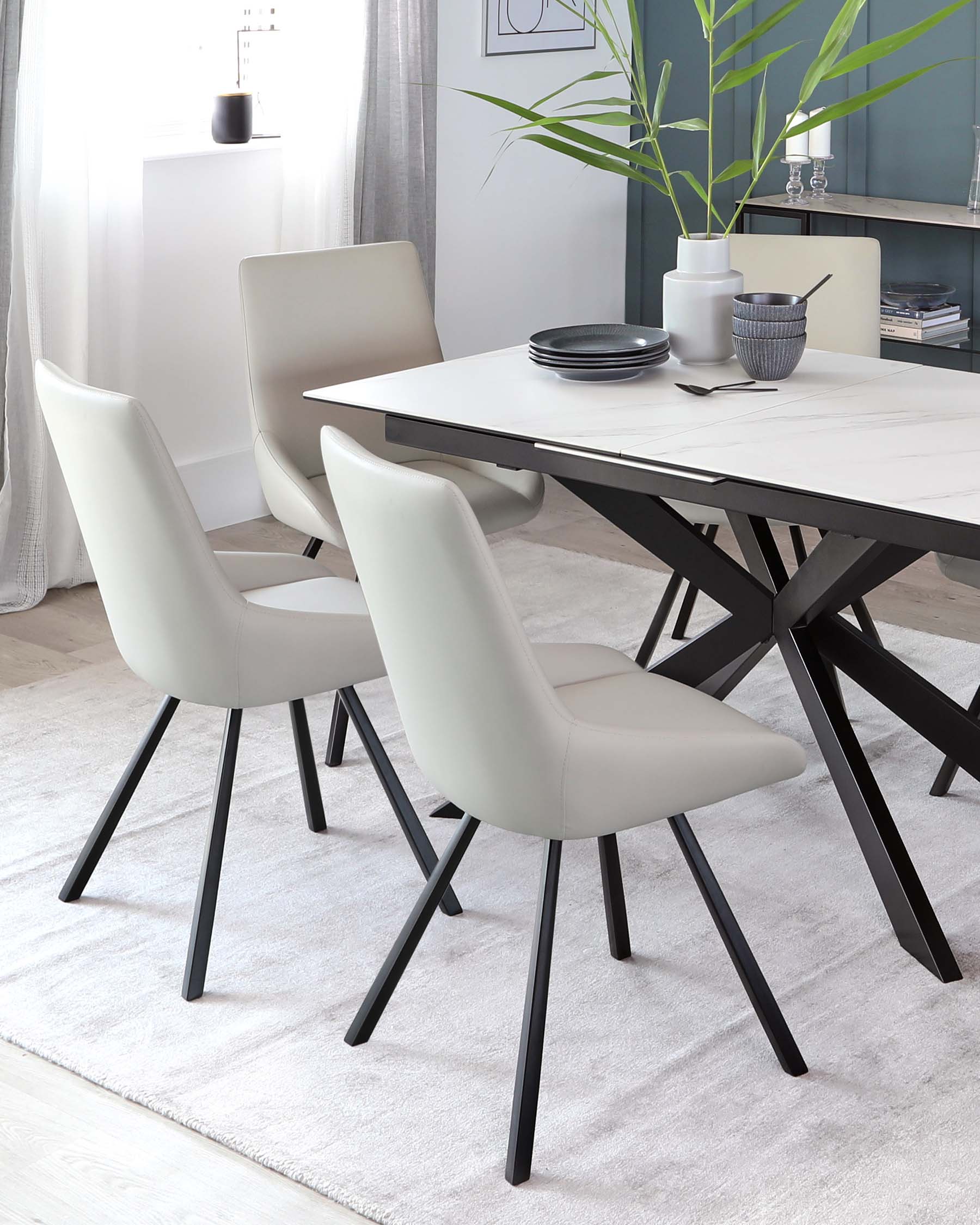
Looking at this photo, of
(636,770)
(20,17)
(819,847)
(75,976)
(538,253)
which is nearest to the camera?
(636,770)

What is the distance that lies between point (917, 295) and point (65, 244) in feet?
8.65

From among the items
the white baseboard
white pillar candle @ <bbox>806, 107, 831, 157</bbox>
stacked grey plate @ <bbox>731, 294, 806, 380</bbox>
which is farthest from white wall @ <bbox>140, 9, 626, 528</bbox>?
stacked grey plate @ <bbox>731, 294, 806, 380</bbox>

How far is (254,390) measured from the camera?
10.7ft

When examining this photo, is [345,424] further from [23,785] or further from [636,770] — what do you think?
[636,770]

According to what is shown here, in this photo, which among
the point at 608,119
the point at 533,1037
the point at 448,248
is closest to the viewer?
the point at 533,1037

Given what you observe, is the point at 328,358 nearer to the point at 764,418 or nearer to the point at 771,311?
the point at 771,311

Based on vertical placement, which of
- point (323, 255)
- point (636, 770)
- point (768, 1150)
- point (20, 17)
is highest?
point (20, 17)

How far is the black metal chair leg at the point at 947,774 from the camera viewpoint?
2.83 meters

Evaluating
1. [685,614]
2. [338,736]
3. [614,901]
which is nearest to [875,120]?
[685,614]

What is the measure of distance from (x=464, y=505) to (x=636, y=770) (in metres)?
0.41

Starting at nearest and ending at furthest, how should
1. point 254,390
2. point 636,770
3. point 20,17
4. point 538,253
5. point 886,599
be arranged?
point 636,770 < point 254,390 < point 20,17 < point 886,599 < point 538,253

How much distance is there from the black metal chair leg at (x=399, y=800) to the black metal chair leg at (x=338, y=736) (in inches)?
18.4

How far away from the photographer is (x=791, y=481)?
211cm

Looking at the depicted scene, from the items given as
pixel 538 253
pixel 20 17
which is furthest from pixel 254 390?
pixel 538 253
